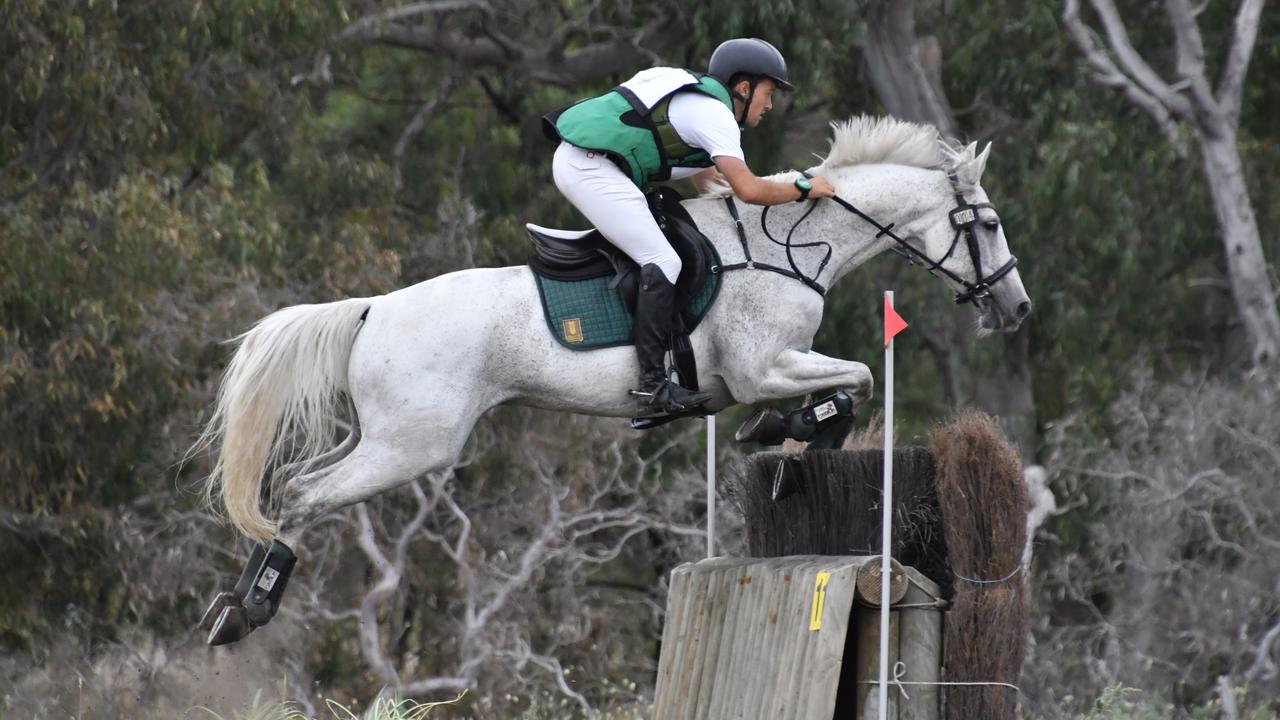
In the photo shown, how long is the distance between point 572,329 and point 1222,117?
1093 centimetres

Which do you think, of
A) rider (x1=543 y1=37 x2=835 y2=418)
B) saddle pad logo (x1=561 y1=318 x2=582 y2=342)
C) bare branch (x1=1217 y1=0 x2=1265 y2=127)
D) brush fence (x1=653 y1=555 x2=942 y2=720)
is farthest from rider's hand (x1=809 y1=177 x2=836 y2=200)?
bare branch (x1=1217 y1=0 x2=1265 y2=127)

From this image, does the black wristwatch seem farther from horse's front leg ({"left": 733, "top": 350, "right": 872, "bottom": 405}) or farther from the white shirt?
horse's front leg ({"left": 733, "top": 350, "right": 872, "bottom": 405})

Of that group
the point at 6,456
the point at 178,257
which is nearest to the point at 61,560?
the point at 6,456

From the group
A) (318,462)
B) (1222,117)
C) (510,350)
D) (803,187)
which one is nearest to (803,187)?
(803,187)

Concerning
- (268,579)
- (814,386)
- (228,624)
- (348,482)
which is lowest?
(228,624)

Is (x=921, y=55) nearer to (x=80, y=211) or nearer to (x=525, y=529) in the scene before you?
(x=525, y=529)

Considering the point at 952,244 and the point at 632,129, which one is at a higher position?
the point at 632,129

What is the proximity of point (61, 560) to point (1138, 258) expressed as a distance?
953 cm

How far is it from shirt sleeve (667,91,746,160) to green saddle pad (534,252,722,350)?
0.57 meters

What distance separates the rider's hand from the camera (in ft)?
20.7

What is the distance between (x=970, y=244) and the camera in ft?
21.2

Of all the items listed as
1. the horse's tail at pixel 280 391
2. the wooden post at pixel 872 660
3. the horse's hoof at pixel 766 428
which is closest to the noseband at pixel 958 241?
the horse's hoof at pixel 766 428

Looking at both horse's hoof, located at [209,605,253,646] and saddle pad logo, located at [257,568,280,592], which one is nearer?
horse's hoof, located at [209,605,253,646]

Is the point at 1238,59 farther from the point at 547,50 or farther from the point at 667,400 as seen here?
the point at 667,400
